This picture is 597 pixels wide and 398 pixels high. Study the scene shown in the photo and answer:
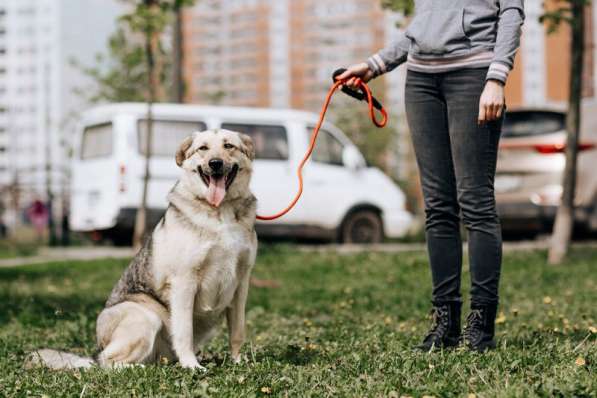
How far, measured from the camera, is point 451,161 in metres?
4.34

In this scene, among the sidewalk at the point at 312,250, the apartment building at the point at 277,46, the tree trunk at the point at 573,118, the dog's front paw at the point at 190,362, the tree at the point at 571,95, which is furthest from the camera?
the apartment building at the point at 277,46

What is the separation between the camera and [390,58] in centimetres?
456

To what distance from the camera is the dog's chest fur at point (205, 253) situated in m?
4.20

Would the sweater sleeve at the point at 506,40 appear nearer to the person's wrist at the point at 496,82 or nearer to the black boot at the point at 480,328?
the person's wrist at the point at 496,82

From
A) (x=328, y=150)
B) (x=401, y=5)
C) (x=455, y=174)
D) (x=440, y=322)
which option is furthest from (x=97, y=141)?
(x=455, y=174)

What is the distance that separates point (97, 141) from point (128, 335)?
10976 millimetres

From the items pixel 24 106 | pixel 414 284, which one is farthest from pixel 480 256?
pixel 24 106

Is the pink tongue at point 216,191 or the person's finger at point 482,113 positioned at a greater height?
the person's finger at point 482,113

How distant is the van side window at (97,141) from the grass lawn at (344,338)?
12.5 ft

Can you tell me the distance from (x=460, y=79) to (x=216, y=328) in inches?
67.3

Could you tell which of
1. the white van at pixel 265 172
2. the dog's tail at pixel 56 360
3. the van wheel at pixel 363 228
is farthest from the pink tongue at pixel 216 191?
Answer: the van wheel at pixel 363 228

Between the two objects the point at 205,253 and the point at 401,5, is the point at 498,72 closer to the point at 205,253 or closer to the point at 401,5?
the point at 205,253

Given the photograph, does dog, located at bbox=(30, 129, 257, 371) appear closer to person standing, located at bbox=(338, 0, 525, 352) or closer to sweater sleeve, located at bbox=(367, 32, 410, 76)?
sweater sleeve, located at bbox=(367, 32, 410, 76)

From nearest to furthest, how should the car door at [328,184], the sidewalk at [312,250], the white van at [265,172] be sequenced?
the sidewalk at [312,250] → the white van at [265,172] → the car door at [328,184]
